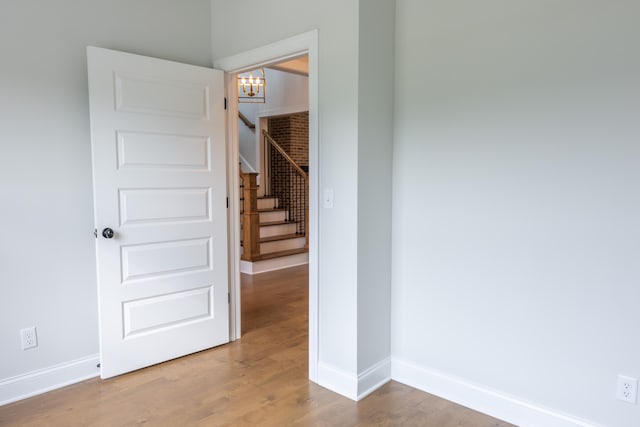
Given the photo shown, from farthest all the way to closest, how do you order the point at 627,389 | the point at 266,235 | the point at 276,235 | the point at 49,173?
the point at 276,235
the point at 266,235
the point at 49,173
the point at 627,389

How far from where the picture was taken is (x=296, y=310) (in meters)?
4.25

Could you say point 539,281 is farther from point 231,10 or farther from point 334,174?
point 231,10

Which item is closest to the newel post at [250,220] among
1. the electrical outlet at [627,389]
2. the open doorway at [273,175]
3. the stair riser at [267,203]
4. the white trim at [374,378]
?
the open doorway at [273,175]

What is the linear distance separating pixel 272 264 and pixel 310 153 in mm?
3670

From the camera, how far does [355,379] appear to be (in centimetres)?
251

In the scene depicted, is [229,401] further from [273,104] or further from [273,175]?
[273,104]

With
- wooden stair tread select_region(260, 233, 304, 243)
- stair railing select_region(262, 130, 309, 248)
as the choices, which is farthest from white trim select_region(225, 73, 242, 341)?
stair railing select_region(262, 130, 309, 248)

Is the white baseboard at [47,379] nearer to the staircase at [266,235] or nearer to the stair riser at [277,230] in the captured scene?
the staircase at [266,235]

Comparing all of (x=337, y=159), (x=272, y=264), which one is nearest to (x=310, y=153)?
(x=337, y=159)

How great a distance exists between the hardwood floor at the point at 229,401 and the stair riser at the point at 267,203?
166 inches

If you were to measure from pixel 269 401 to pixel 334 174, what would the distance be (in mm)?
1359

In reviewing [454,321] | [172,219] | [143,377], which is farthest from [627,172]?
[143,377]

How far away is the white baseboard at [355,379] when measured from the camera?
8.26 feet

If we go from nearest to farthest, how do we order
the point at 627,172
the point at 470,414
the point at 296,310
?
the point at 627,172
the point at 470,414
the point at 296,310
